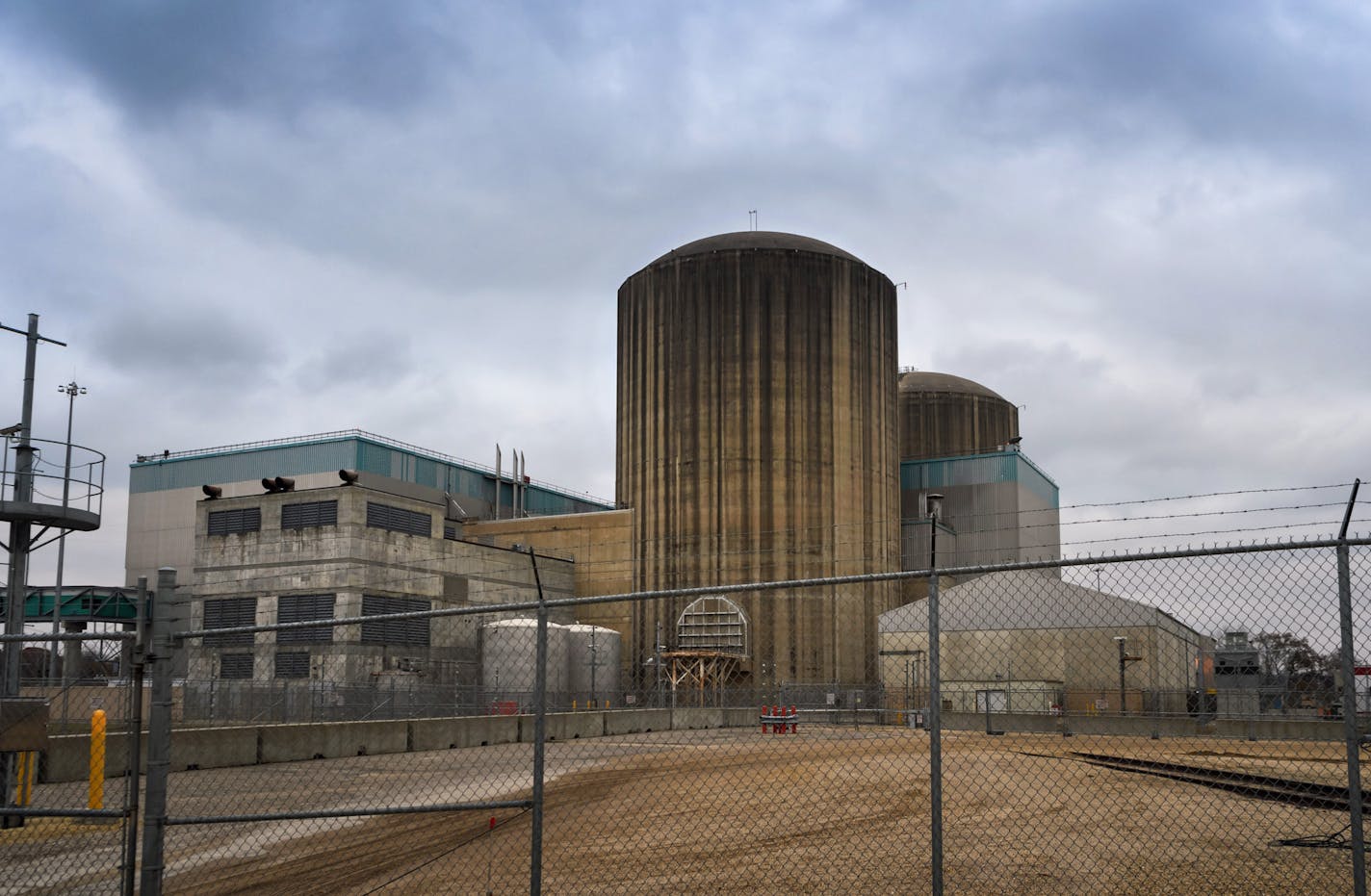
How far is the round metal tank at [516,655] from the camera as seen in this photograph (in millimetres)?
58156

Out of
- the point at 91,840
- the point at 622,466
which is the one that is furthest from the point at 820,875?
the point at 622,466

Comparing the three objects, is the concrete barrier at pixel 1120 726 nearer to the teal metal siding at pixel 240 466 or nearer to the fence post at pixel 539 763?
the fence post at pixel 539 763

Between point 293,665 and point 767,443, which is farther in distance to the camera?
point 767,443

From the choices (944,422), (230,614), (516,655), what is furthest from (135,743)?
(944,422)

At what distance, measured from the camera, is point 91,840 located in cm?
1459

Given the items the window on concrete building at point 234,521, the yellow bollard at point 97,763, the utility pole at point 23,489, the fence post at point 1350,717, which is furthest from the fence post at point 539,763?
the window on concrete building at point 234,521

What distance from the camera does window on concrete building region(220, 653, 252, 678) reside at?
60500mm

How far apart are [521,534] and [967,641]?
35.3 meters

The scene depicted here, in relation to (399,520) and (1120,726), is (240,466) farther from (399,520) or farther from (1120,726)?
(1120,726)

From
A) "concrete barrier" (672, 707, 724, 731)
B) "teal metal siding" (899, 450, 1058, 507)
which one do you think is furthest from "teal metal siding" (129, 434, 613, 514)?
"concrete barrier" (672, 707, 724, 731)

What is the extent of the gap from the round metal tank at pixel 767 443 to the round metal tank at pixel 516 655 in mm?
6996

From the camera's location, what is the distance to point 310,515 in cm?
6066

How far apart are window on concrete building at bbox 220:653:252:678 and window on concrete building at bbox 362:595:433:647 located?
6568 millimetres

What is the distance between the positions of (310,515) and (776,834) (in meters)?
51.2
